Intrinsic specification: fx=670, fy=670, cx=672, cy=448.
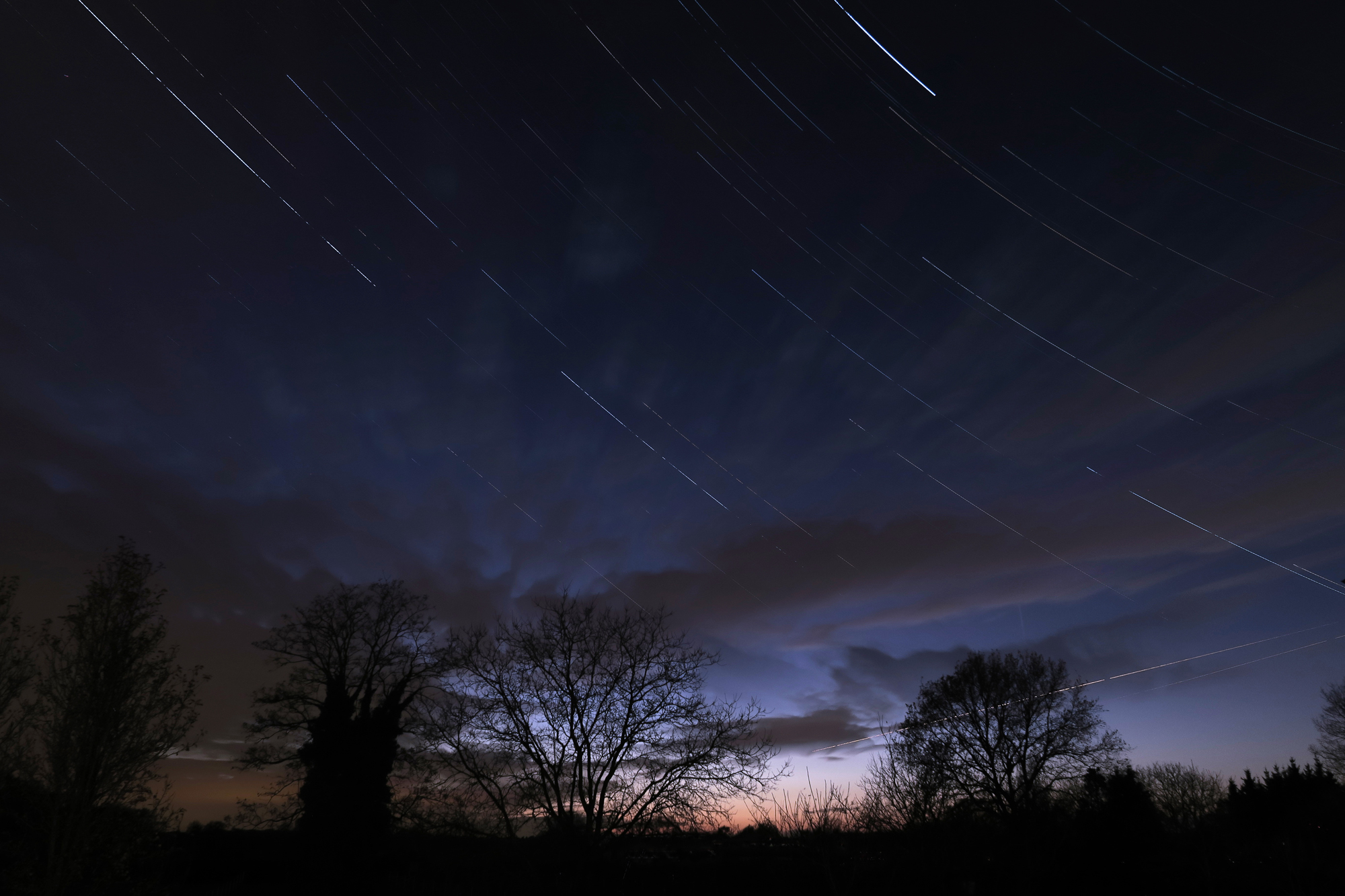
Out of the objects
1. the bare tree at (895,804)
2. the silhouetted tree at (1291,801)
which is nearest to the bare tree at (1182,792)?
the silhouetted tree at (1291,801)

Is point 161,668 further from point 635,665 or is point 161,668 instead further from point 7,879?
point 635,665

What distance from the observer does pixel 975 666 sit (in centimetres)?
4084

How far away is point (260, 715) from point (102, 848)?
48.1 feet

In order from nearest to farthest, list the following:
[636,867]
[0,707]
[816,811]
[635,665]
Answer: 1. [0,707]
2. [816,811]
3. [635,665]
4. [636,867]

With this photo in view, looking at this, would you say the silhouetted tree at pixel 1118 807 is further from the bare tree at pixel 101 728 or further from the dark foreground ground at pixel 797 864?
the bare tree at pixel 101 728

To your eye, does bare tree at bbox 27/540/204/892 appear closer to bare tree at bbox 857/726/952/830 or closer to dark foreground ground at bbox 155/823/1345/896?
dark foreground ground at bbox 155/823/1345/896

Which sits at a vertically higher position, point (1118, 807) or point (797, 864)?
point (1118, 807)

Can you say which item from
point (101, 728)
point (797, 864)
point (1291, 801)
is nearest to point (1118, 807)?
point (1291, 801)

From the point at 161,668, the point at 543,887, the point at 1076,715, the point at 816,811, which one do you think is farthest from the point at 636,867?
the point at 1076,715

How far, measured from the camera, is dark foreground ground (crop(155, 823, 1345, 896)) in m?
21.9

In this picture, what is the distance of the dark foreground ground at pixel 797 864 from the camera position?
71.7 feet

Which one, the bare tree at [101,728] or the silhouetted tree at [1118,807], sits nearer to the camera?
the bare tree at [101,728]

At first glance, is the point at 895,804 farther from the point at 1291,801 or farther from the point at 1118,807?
the point at 1291,801

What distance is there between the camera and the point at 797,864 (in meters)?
29.6
